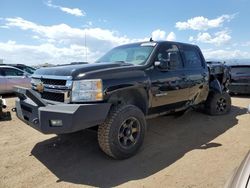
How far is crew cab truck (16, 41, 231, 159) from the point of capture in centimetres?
367

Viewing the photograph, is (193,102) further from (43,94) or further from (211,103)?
(43,94)

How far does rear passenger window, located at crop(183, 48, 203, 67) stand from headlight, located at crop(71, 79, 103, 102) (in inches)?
114

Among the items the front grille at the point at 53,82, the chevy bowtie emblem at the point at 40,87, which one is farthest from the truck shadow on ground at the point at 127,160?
the front grille at the point at 53,82

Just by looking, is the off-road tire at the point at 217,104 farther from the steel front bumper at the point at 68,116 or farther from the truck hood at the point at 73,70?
the steel front bumper at the point at 68,116

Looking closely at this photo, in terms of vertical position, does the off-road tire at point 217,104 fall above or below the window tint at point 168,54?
below

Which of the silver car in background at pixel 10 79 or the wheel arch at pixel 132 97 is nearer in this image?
the wheel arch at pixel 132 97

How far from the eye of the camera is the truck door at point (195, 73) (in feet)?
19.5

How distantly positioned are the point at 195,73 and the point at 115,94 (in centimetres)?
275

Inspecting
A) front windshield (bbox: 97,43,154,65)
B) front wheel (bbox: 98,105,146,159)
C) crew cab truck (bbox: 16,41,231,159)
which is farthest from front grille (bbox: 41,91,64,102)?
front windshield (bbox: 97,43,154,65)

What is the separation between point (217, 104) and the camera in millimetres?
7414

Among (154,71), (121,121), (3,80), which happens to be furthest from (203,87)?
(3,80)

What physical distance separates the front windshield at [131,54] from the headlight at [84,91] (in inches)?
54.1

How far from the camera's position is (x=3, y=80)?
1181 cm

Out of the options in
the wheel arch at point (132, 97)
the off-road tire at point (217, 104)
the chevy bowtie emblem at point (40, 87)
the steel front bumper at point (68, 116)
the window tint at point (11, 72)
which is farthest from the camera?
the window tint at point (11, 72)
